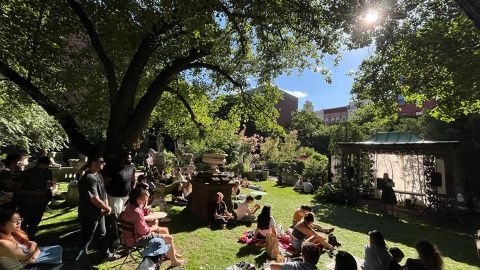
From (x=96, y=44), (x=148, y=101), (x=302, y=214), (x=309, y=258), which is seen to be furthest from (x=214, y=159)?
(x=309, y=258)

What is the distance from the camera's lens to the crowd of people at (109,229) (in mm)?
3914

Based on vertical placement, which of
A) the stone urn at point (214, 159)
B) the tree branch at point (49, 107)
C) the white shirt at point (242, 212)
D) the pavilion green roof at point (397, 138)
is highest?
the pavilion green roof at point (397, 138)

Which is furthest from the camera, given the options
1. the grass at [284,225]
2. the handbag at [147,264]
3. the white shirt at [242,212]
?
the white shirt at [242,212]

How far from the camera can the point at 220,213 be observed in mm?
9258

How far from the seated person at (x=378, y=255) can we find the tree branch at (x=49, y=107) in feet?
23.3

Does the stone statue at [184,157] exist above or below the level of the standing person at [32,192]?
above

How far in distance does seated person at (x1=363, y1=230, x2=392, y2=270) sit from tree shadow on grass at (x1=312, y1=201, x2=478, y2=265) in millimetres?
4247

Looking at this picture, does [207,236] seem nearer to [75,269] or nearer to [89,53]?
[75,269]

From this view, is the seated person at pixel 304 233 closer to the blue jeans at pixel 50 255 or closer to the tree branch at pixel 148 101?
the blue jeans at pixel 50 255

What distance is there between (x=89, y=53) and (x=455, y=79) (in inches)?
472

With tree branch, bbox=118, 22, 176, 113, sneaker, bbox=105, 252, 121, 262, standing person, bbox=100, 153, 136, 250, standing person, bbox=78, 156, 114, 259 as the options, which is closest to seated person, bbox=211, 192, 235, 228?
standing person, bbox=100, 153, 136, 250

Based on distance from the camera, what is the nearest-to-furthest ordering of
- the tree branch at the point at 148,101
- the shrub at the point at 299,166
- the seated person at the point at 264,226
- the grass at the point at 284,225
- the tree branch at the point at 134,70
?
the grass at the point at 284,225 → the seated person at the point at 264,226 → the tree branch at the point at 134,70 → the tree branch at the point at 148,101 → the shrub at the point at 299,166

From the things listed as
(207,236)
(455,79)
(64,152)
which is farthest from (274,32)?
(64,152)

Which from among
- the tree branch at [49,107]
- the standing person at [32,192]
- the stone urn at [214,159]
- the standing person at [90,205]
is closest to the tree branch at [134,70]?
the tree branch at [49,107]
